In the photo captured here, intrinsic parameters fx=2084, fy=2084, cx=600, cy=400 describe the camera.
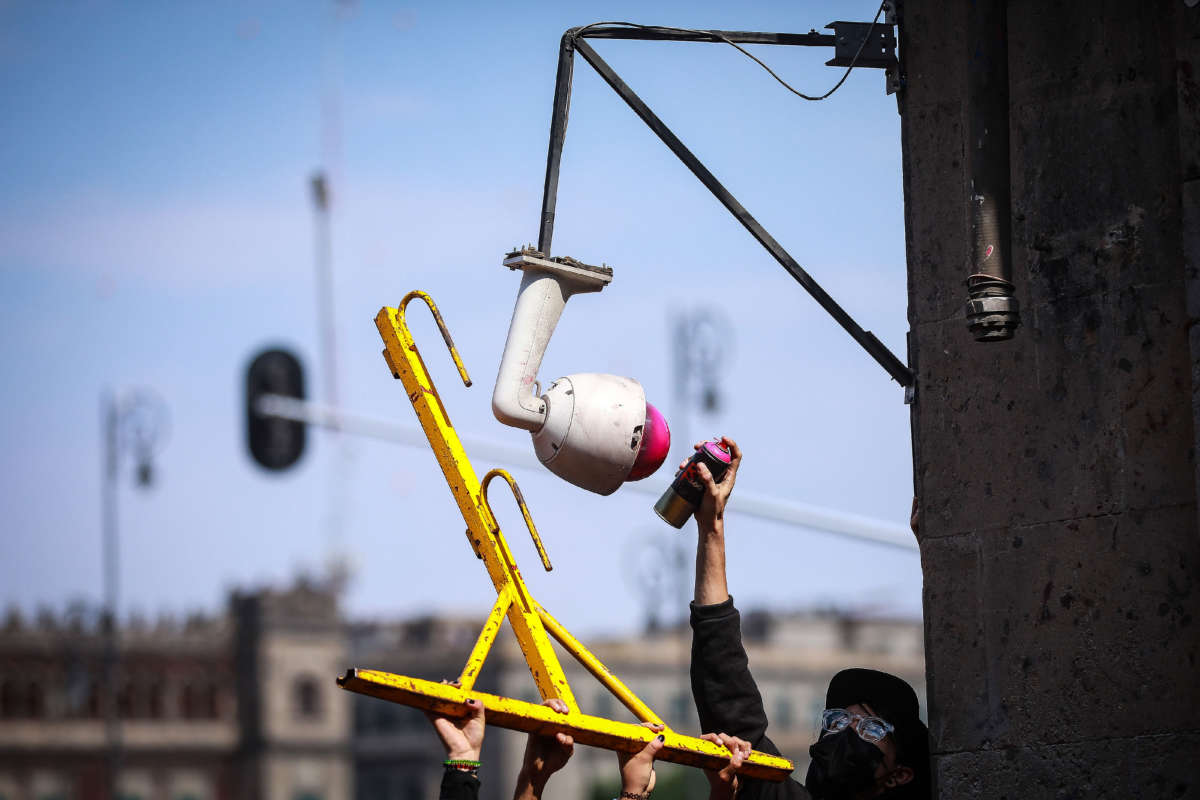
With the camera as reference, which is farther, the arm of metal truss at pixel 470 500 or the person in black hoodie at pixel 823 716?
the person in black hoodie at pixel 823 716

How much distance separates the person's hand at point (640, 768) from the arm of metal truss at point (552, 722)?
2 centimetres

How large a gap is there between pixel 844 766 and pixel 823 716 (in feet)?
0.66

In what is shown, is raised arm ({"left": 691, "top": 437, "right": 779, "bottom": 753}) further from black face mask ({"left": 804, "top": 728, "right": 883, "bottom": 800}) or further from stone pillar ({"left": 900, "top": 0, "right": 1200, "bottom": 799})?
stone pillar ({"left": 900, "top": 0, "right": 1200, "bottom": 799})

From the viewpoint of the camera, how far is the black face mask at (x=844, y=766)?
6.32 m

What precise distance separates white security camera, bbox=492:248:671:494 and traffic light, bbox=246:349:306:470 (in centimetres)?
2757

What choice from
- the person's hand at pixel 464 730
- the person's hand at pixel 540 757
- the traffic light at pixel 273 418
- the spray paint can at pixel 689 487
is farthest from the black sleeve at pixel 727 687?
the traffic light at pixel 273 418

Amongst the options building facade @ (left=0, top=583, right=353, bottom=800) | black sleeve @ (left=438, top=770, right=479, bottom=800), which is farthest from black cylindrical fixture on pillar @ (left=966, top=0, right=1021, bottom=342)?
building facade @ (left=0, top=583, right=353, bottom=800)

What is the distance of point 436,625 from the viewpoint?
104m

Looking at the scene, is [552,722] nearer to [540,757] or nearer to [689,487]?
[540,757]

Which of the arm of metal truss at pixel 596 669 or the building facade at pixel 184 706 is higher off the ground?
the arm of metal truss at pixel 596 669

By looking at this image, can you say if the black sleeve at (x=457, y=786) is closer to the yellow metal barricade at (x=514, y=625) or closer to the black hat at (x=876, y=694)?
the yellow metal barricade at (x=514, y=625)

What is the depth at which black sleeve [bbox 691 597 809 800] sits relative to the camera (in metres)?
6.25

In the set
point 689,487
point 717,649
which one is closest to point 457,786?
point 717,649

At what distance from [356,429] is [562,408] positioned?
2826 cm
